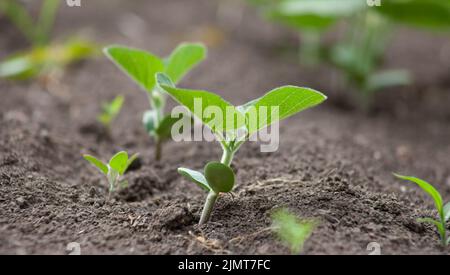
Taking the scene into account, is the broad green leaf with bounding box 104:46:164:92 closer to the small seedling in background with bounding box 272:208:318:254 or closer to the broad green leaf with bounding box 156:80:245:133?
the broad green leaf with bounding box 156:80:245:133

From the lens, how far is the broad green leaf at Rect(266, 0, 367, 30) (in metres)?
2.38

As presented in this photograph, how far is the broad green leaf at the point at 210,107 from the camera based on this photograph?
107cm

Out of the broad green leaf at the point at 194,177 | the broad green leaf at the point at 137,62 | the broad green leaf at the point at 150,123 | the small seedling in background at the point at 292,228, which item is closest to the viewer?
the small seedling in background at the point at 292,228

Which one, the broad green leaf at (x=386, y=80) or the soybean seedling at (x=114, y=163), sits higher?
the broad green leaf at (x=386, y=80)

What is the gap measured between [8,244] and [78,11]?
2791 millimetres

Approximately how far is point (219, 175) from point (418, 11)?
5.25 feet

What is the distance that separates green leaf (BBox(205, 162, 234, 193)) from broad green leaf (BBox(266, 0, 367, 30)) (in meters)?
1.46

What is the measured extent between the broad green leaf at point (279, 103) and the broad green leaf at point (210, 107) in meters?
0.03

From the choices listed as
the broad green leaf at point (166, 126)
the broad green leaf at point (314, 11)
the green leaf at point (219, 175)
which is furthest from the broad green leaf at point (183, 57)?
the broad green leaf at point (314, 11)

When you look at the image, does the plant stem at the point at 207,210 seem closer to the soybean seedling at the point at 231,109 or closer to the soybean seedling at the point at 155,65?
the soybean seedling at the point at 231,109

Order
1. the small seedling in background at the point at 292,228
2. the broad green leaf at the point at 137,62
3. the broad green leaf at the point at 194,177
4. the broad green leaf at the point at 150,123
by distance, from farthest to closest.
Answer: the broad green leaf at the point at 150,123 → the broad green leaf at the point at 137,62 → the broad green leaf at the point at 194,177 → the small seedling in background at the point at 292,228

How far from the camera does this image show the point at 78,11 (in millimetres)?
3592

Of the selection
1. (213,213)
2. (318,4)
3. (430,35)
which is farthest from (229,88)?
(430,35)
